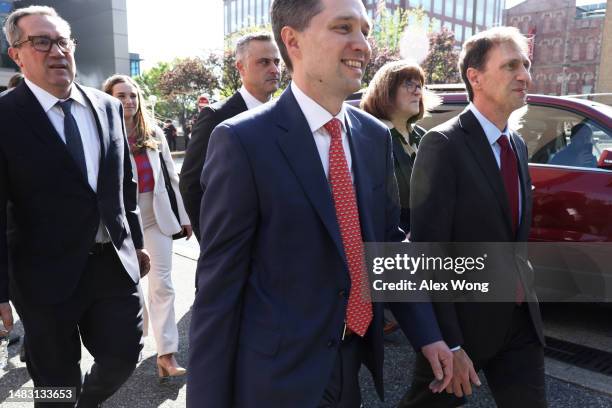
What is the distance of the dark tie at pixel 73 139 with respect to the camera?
2.49 metres

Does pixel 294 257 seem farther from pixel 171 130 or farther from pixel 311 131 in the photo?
pixel 171 130

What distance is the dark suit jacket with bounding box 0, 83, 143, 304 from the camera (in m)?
2.37

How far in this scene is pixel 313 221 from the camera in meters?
1.55

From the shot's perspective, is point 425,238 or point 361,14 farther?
point 425,238

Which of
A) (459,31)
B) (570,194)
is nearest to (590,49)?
(459,31)

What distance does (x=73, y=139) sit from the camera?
2.51m

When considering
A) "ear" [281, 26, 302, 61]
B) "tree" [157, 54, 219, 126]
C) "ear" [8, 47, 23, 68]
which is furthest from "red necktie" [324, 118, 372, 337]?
"tree" [157, 54, 219, 126]

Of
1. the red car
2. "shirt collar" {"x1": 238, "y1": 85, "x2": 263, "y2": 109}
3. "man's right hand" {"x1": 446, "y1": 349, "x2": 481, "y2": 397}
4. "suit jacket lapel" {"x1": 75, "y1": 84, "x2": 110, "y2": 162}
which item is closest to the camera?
"man's right hand" {"x1": 446, "y1": 349, "x2": 481, "y2": 397}

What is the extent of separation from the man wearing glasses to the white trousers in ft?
3.88

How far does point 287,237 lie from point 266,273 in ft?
0.42

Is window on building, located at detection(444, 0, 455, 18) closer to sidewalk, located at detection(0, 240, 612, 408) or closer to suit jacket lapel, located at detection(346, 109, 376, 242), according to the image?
sidewalk, located at detection(0, 240, 612, 408)

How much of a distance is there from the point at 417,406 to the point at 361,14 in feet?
5.44

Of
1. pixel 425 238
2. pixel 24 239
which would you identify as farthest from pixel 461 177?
pixel 24 239

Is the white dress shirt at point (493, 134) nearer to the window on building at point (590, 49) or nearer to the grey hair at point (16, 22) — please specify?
the grey hair at point (16, 22)
